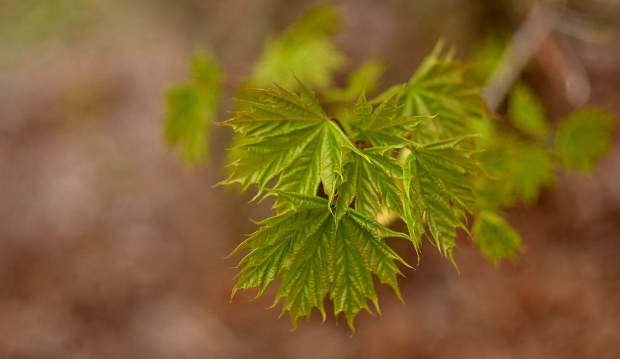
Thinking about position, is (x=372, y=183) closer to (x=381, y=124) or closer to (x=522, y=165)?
(x=381, y=124)

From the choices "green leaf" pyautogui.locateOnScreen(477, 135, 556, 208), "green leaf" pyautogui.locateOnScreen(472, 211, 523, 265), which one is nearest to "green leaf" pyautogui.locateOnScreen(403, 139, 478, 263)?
"green leaf" pyautogui.locateOnScreen(472, 211, 523, 265)

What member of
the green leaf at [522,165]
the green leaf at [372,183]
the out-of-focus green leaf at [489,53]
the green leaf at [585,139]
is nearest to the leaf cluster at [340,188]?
the green leaf at [372,183]

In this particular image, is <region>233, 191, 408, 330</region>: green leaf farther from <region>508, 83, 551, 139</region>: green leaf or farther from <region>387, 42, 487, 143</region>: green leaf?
<region>508, 83, 551, 139</region>: green leaf

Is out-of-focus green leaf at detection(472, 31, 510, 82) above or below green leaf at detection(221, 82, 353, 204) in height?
above

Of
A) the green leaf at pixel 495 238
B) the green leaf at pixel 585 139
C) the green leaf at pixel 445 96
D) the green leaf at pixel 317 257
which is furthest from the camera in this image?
the green leaf at pixel 585 139

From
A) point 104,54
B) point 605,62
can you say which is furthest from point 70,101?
point 605,62

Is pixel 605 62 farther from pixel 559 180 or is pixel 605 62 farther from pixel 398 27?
pixel 398 27

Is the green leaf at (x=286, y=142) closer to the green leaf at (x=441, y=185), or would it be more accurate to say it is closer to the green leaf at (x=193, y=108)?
the green leaf at (x=441, y=185)
